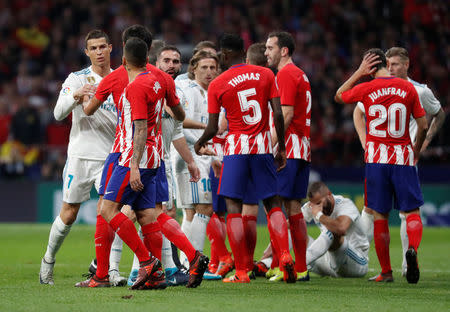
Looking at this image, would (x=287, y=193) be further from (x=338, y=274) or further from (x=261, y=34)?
(x=261, y=34)

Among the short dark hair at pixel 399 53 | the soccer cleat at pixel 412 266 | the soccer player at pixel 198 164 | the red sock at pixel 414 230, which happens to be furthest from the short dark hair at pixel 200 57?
the soccer cleat at pixel 412 266

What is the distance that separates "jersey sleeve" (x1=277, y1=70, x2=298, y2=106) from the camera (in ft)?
27.1

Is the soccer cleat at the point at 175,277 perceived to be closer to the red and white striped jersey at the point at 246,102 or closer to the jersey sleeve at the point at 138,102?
the red and white striped jersey at the point at 246,102

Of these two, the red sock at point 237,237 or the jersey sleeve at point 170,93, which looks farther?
the red sock at point 237,237

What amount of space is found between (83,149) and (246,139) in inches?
61.9

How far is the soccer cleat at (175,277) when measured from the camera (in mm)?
7520

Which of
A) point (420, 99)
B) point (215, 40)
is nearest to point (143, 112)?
point (420, 99)

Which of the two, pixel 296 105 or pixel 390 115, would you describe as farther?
pixel 296 105

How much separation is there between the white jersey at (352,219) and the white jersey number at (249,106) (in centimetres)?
175

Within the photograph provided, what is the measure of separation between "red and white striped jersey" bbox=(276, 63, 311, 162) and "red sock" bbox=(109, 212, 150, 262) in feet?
7.22

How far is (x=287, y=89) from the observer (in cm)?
826

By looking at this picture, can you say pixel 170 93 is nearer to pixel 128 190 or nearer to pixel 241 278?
pixel 128 190

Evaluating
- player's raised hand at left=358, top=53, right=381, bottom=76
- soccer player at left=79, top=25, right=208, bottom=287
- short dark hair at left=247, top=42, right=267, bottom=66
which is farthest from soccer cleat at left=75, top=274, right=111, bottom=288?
player's raised hand at left=358, top=53, right=381, bottom=76

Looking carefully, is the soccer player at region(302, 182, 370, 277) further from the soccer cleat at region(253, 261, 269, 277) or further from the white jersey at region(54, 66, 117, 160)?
the white jersey at region(54, 66, 117, 160)
